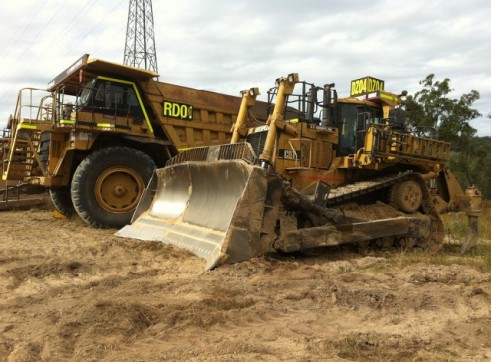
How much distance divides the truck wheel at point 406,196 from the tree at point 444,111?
1374cm

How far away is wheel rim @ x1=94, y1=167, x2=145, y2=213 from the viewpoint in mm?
9930

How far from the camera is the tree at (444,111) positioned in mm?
21203

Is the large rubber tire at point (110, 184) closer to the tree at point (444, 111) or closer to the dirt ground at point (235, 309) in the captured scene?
the dirt ground at point (235, 309)

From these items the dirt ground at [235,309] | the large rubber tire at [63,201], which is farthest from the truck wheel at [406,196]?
the large rubber tire at [63,201]

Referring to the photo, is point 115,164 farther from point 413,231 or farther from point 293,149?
point 413,231

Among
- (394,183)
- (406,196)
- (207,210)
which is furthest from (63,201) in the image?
(406,196)

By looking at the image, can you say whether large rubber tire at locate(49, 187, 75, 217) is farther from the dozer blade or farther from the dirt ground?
the dirt ground

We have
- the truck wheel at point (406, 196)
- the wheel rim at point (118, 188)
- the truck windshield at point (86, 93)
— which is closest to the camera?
the truck wheel at point (406, 196)

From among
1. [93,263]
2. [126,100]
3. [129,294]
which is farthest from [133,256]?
[126,100]

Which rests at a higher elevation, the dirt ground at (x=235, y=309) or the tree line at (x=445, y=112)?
the tree line at (x=445, y=112)

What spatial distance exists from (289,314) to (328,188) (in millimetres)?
3044

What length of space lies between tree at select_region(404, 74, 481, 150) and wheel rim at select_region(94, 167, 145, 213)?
14.3 m

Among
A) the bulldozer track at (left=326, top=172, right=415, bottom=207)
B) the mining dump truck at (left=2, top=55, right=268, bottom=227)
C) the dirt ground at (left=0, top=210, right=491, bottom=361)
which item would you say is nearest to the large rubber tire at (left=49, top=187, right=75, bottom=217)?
the mining dump truck at (left=2, top=55, right=268, bottom=227)

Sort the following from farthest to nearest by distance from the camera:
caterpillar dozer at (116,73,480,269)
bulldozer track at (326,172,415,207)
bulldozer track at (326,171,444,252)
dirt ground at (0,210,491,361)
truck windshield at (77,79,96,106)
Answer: truck windshield at (77,79,96,106) → bulldozer track at (326,171,444,252) → bulldozer track at (326,172,415,207) → caterpillar dozer at (116,73,480,269) → dirt ground at (0,210,491,361)
